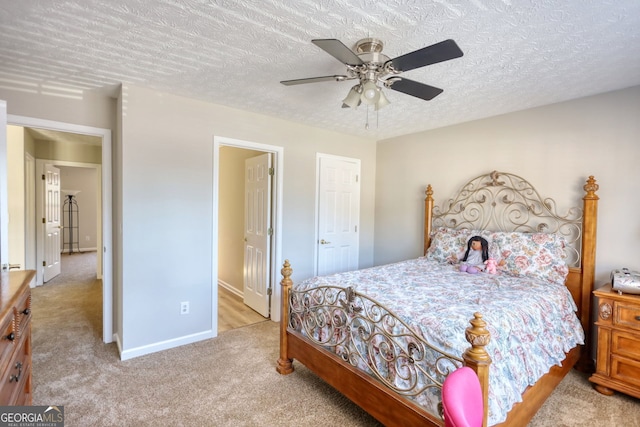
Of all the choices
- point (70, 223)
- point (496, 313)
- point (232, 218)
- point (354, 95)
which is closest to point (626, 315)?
point (496, 313)

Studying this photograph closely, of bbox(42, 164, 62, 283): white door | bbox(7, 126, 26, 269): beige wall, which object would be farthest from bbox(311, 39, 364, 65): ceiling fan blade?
bbox(42, 164, 62, 283): white door

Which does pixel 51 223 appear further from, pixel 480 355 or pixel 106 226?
pixel 480 355

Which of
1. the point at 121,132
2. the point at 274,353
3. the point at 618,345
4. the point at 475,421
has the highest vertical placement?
the point at 121,132

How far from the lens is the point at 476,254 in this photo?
3.18m

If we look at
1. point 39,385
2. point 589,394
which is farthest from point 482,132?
point 39,385

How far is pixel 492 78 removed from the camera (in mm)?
2473

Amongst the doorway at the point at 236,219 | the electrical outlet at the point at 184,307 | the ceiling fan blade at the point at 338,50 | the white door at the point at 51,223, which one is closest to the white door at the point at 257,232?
the doorway at the point at 236,219

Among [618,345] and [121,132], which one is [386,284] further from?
[121,132]

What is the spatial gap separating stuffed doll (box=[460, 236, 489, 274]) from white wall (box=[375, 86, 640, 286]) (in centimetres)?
79

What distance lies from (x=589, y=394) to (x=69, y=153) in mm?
7694

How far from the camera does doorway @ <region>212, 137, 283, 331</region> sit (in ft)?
11.0

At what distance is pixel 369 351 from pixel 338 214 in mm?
2589

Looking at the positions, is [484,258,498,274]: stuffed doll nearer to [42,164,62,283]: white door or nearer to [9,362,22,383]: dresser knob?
[9,362,22,383]: dresser knob

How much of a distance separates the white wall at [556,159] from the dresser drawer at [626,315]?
0.57 metres
